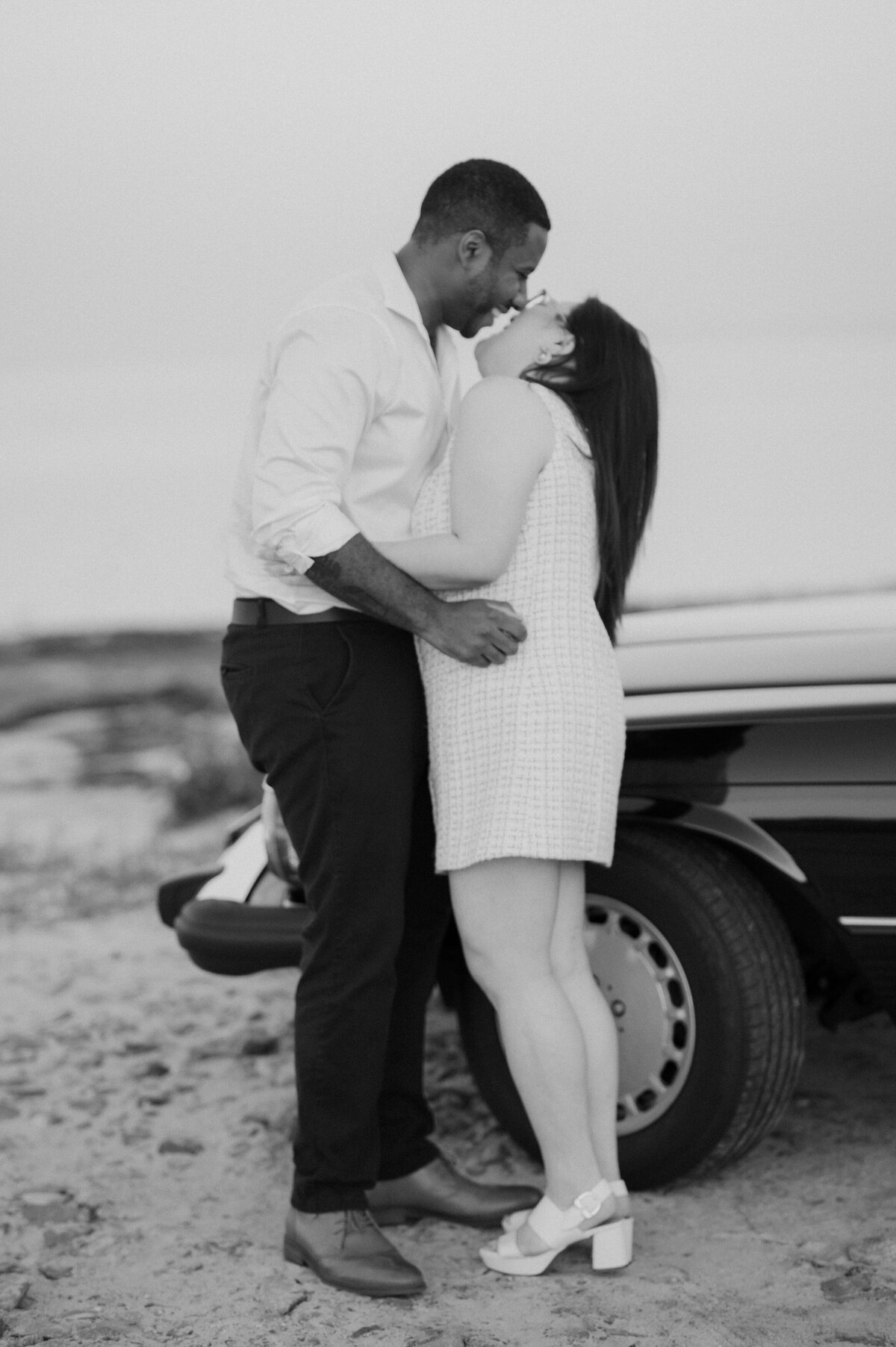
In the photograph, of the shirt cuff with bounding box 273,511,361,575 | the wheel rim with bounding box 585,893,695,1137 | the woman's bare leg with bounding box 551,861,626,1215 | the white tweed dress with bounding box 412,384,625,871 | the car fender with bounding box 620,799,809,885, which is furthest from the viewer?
the wheel rim with bounding box 585,893,695,1137

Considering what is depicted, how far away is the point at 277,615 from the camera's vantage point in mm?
3000

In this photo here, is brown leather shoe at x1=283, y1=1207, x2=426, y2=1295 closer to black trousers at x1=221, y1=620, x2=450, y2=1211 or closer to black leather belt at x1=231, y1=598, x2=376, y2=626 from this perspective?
black trousers at x1=221, y1=620, x2=450, y2=1211

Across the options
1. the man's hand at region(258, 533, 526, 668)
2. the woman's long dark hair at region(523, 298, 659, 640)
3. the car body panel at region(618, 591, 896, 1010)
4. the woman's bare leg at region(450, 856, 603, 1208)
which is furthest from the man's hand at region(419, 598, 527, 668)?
the car body panel at region(618, 591, 896, 1010)

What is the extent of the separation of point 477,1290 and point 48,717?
10.4 metres

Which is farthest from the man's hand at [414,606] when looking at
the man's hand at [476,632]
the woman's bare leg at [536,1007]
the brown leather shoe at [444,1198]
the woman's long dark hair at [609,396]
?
the brown leather shoe at [444,1198]

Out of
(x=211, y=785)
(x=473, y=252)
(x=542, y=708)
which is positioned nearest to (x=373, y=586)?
(x=542, y=708)

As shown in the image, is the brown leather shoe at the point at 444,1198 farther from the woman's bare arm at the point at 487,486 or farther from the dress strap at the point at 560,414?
the dress strap at the point at 560,414

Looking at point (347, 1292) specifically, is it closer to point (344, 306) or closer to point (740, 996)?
point (740, 996)

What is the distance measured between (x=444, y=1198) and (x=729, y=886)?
86 cm

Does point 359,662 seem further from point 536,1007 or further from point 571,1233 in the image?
point 571,1233

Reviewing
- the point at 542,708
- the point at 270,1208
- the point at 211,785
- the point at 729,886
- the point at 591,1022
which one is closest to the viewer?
the point at 542,708

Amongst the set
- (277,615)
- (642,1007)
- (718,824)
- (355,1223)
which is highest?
(277,615)

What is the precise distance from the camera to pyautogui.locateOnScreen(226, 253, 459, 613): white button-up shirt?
282cm

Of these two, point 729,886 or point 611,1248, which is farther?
point 729,886
